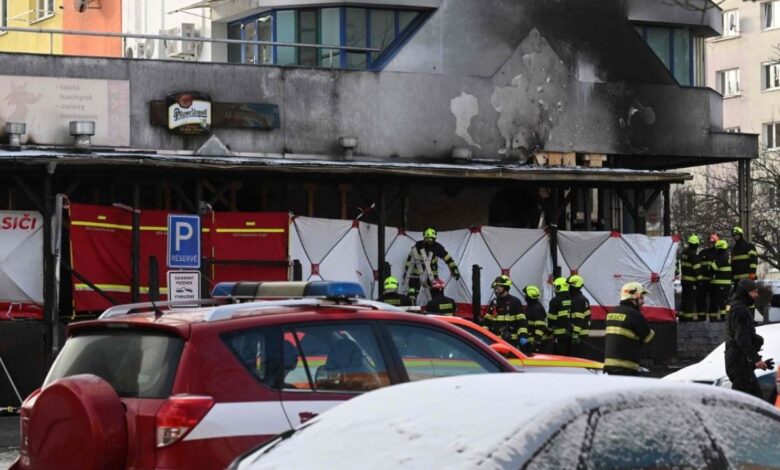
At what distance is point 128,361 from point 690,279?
2232cm

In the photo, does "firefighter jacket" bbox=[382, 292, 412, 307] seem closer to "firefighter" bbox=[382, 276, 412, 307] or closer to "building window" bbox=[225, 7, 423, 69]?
"firefighter" bbox=[382, 276, 412, 307]

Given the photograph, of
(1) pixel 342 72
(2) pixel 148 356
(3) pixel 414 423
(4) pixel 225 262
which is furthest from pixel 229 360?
(1) pixel 342 72

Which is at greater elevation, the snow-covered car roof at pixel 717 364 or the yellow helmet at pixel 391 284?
the yellow helmet at pixel 391 284

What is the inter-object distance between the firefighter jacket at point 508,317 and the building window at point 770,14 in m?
43.2

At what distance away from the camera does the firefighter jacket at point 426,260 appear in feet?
86.2

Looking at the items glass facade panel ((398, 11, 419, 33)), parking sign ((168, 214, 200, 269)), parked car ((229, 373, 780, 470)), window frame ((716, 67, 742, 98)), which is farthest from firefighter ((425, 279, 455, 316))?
window frame ((716, 67, 742, 98))

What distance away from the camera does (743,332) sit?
1478 centimetres

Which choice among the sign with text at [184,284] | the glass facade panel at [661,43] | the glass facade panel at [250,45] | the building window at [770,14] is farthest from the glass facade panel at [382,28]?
the building window at [770,14]

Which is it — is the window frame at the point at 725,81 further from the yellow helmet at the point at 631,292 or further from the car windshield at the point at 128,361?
the car windshield at the point at 128,361

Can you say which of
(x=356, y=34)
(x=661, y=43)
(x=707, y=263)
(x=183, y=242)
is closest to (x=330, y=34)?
(x=356, y=34)

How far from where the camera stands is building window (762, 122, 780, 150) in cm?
6316

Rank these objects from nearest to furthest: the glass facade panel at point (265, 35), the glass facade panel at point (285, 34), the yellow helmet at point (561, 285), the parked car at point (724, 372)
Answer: the parked car at point (724, 372)
the yellow helmet at point (561, 285)
the glass facade panel at point (285, 34)
the glass facade panel at point (265, 35)

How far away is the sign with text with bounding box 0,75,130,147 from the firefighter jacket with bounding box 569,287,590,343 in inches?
322

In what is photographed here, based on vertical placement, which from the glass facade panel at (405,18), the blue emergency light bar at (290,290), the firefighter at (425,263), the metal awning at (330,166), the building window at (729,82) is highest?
the building window at (729,82)
